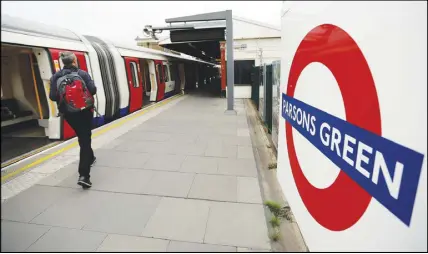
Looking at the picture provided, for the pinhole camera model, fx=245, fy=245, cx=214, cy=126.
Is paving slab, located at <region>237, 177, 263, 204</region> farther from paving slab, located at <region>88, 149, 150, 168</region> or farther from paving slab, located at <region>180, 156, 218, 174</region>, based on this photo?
paving slab, located at <region>88, 149, 150, 168</region>

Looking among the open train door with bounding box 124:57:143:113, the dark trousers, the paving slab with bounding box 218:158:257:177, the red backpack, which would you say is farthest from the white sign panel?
the open train door with bounding box 124:57:143:113

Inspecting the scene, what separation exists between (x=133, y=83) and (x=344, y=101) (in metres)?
8.71

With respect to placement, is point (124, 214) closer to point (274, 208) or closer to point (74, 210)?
point (74, 210)

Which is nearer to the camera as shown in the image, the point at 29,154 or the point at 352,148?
the point at 352,148

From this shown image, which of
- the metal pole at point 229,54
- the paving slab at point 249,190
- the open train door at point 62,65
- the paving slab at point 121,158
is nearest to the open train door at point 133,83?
the open train door at point 62,65

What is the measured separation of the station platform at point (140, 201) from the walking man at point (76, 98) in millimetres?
482

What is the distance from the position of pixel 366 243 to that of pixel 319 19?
4.88ft

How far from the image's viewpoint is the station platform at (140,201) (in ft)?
7.95

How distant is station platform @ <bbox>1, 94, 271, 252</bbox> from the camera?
242 cm

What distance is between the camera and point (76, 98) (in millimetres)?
3092

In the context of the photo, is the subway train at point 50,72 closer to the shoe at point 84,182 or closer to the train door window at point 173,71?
the shoe at point 84,182

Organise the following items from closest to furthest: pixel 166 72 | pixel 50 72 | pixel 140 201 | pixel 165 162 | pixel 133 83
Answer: pixel 140 201 < pixel 165 162 < pixel 50 72 < pixel 133 83 < pixel 166 72

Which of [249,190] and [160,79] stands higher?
[160,79]

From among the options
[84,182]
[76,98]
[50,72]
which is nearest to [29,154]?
[50,72]
